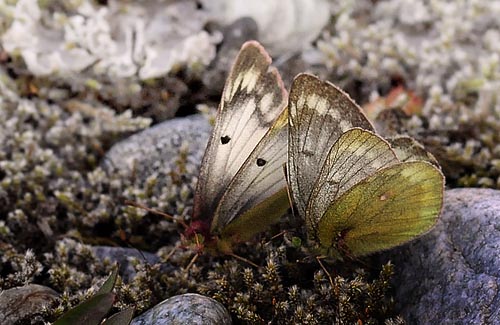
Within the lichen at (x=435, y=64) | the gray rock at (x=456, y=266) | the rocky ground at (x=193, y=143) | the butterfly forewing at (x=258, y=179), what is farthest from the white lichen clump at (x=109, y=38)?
the gray rock at (x=456, y=266)

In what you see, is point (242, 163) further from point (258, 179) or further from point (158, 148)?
point (158, 148)

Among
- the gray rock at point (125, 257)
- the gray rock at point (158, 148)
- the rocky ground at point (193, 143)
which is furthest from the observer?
the gray rock at point (158, 148)

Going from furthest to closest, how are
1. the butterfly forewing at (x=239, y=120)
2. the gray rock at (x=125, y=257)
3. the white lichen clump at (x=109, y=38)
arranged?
1. the white lichen clump at (x=109, y=38)
2. the gray rock at (x=125, y=257)
3. the butterfly forewing at (x=239, y=120)

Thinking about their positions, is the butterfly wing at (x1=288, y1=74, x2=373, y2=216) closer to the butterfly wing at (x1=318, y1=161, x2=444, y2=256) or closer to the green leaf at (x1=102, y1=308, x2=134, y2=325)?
the butterfly wing at (x1=318, y1=161, x2=444, y2=256)

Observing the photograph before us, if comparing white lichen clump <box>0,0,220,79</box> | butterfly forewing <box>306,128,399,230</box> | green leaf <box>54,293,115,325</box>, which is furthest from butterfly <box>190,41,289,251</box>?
white lichen clump <box>0,0,220,79</box>

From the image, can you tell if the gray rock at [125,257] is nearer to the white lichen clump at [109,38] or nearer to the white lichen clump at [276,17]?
the white lichen clump at [109,38]

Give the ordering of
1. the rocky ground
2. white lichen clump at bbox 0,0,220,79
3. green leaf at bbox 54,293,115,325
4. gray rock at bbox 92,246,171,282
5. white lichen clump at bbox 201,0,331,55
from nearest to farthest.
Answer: green leaf at bbox 54,293,115,325, the rocky ground, gray rock at bbox 92,246,171,282, white lichen clump at bbox 0,0,220,79, white lichen clump at bbox 201,0,331,55
